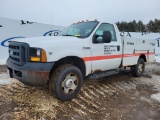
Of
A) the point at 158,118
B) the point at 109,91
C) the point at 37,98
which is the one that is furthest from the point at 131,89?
the point at 37,98

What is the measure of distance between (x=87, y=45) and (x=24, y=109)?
2123 millimetres

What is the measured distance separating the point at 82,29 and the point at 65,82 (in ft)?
5.85

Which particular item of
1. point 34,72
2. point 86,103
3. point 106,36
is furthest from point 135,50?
point 34,72

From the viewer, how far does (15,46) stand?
4.39 metres

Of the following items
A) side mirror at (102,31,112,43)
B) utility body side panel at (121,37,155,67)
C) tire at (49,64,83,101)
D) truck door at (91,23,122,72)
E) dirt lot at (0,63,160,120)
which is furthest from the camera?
utility body side panel at (121,37,155,67)

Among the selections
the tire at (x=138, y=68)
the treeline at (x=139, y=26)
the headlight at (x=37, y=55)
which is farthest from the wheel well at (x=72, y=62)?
the treeline at (x=139, y=26)

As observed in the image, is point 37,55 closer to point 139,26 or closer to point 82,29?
point 82,29

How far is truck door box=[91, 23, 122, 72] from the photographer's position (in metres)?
5.16

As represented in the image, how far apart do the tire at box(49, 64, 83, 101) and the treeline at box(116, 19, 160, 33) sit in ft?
156

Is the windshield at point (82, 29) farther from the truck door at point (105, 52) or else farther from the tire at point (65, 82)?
the tire at point (65, 82)

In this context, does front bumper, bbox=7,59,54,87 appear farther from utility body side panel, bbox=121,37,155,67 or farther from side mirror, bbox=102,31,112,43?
utility body side panel, bbox=121,37,155,67

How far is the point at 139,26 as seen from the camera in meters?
50.2

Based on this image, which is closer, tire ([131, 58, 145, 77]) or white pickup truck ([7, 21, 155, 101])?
white pickup truck ([7, 21, 155, 101])

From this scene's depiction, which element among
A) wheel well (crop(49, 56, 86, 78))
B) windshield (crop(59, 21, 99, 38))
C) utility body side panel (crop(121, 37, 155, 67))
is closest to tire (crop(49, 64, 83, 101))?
wheel well (crop(49, 56, 86, 78))
